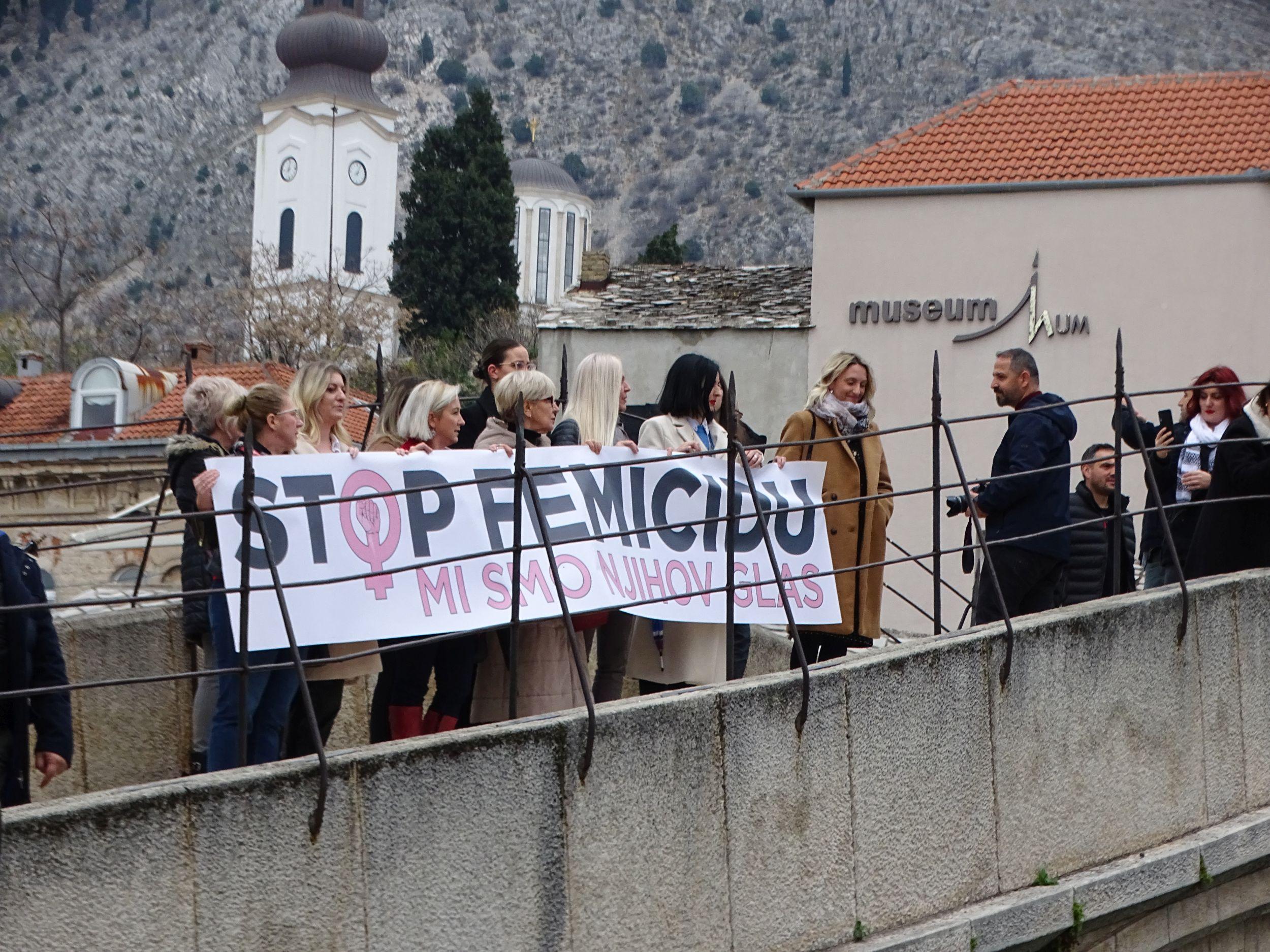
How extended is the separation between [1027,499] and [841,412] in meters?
0.95

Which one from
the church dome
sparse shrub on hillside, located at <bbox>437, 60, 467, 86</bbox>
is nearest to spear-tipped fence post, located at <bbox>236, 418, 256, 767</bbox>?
the church dome

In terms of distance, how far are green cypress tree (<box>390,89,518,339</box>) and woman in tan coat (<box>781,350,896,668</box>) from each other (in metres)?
54.4

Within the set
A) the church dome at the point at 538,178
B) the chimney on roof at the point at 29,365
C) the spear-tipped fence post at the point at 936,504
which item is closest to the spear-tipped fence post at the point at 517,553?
the spear-tipped fence post at the point at 936,504

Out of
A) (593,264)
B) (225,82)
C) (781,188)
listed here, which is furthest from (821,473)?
(225,82)

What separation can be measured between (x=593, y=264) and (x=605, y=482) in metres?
27.2

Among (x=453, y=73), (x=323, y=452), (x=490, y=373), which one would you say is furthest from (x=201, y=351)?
(x=453, y=73)

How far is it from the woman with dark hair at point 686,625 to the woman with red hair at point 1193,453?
2.31 metres

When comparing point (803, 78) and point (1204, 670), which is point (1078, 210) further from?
point (803, 78)

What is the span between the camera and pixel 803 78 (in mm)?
144250

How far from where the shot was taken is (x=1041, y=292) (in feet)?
88.9

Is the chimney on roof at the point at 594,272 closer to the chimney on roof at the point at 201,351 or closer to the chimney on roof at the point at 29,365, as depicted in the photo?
the chimney on roof at the point at 201,351

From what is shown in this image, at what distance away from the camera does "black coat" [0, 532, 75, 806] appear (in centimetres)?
500

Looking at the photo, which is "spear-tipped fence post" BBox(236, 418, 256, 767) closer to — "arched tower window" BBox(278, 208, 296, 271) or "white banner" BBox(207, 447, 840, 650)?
"white banner" BBox(207, 447, 840, 650)

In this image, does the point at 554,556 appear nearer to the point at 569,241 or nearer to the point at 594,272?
the point at 594,272
